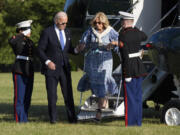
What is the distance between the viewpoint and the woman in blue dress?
933 centimetres

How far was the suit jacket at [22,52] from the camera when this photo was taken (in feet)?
33.1

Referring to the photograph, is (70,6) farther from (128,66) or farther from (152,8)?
(128,66)

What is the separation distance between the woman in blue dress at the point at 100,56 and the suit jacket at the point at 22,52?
43.8 inches

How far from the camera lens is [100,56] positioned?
Result: 940cm

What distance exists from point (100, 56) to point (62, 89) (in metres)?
0.92

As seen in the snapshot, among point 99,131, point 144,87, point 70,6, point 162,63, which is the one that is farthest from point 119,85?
point 70,6

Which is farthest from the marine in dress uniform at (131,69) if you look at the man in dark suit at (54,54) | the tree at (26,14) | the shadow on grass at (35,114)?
the tree at (26,14)

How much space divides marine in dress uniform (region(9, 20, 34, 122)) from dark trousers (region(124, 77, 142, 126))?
1.99 m

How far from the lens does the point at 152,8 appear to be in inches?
412

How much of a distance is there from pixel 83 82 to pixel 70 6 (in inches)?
125

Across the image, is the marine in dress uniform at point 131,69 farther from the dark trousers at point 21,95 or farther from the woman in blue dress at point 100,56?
the dark trousers at point 21,95

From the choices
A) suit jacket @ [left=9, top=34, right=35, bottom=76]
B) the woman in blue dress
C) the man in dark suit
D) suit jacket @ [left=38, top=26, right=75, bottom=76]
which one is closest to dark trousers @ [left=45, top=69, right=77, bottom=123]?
the man in dark suit

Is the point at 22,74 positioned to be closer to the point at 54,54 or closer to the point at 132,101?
the point at 54,54

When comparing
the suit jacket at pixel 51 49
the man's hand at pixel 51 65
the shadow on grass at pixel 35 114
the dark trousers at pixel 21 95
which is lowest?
the shadow on grass at pixel 35 114
